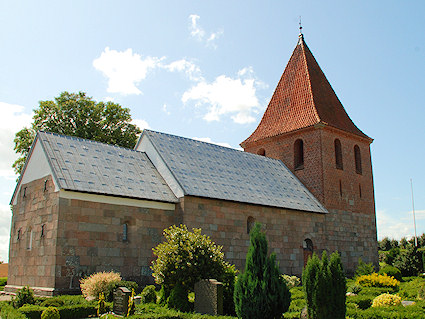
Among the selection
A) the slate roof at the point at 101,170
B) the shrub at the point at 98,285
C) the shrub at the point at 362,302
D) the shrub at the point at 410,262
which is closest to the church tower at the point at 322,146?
the shrub at the point at 410,262

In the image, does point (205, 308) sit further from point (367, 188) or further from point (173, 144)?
point (367, 188)

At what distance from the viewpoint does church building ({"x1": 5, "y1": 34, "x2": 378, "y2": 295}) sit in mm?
13211

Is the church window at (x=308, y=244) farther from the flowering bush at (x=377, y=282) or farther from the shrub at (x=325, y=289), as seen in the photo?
the shrub at (x=325, y=289)

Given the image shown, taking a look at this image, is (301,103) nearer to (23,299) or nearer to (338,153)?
(338,153)

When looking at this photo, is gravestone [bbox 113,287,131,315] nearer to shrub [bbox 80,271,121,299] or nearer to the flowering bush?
shrub [bbox 80,271,121,299]

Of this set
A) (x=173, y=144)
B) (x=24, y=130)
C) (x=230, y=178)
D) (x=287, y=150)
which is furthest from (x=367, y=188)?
(x=24, y=130)

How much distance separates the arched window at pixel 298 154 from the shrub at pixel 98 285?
12997 millimetres

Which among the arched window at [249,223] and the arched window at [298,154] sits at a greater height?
the arched window at [298,154]

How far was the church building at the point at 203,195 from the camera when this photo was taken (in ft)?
43.3

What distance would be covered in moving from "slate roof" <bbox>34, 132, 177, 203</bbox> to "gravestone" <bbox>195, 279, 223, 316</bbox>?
461 centimetres

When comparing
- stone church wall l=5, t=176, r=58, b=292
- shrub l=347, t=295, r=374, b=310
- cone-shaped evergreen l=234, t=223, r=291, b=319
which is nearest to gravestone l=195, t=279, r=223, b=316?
cone-shaped evergreen l=234, t=223, r=291, b=319

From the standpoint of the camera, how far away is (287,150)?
22.8 m

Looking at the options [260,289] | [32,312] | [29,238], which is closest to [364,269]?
[260,289]

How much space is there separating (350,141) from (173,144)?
34.0 feet
